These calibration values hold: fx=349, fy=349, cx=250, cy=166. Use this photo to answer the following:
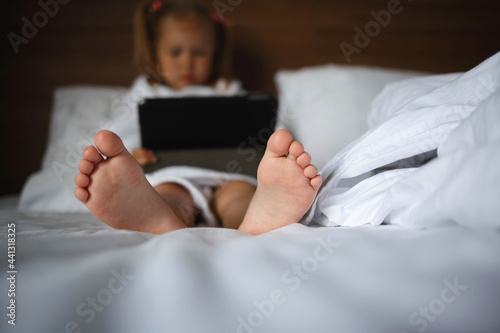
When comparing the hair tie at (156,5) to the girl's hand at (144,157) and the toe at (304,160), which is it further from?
the toe at (304,160)

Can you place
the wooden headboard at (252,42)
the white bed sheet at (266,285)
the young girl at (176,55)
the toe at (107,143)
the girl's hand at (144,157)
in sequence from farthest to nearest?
the wooden headboard at (252,42) < the young girl at (176,55) < the girl's hand at (144,157) < the toe at (107,143) < the white bed sheet at (266,285)

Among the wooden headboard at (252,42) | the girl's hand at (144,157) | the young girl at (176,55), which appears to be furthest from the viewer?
the wooden headboard at (252,42)

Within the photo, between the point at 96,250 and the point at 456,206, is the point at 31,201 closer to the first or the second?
the point at 96,250

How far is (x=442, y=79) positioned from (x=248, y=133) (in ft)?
1.52

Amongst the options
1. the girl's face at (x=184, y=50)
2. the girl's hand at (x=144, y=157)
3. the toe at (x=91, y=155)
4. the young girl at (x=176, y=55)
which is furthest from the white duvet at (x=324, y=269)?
the girl's face at (x=184, y=50)

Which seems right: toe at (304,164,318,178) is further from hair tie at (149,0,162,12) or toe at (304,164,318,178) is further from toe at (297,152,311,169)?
hair tie at (149,0,162,12)

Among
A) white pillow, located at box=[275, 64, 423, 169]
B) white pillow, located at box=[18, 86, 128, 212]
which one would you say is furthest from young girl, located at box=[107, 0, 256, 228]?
white pillow, located at box=[275, 64, 423, 169]

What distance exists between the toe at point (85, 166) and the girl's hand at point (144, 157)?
341 millimetres

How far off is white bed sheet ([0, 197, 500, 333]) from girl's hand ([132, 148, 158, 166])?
43 centimetres

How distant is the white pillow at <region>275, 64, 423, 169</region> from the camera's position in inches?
35.5

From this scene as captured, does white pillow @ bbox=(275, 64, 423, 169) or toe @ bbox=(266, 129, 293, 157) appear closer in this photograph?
toe @ bbox=(266, 129, 293, 157)

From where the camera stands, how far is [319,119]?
97cm

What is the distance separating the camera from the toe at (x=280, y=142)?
1.57 ft

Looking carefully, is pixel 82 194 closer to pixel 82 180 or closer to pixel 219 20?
pixel 82 180
